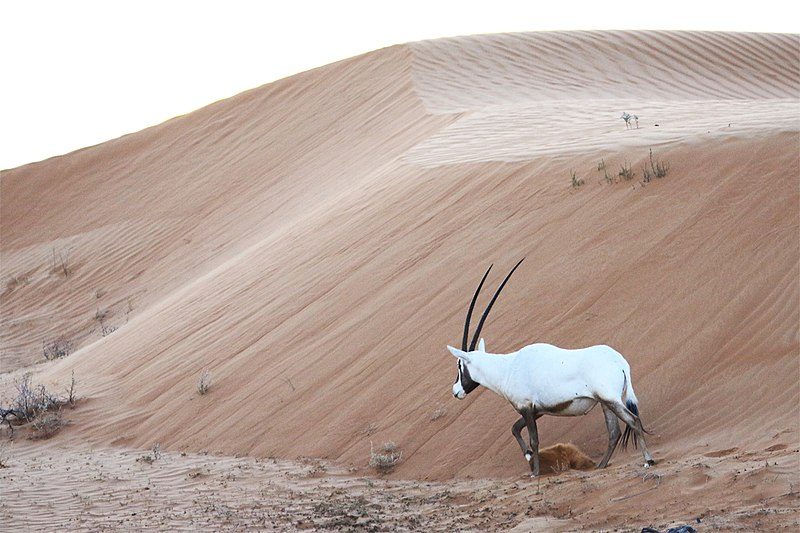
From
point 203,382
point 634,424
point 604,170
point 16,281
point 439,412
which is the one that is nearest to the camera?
point 634,424

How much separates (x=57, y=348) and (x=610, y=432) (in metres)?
12.0

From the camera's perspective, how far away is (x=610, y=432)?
24.3 feet

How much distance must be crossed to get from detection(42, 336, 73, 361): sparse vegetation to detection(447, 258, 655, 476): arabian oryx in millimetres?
10075

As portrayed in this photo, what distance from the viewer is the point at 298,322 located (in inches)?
451

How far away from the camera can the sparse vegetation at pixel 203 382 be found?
10.8 metres

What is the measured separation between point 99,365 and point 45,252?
10.7m

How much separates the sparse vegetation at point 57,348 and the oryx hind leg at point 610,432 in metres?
10.9

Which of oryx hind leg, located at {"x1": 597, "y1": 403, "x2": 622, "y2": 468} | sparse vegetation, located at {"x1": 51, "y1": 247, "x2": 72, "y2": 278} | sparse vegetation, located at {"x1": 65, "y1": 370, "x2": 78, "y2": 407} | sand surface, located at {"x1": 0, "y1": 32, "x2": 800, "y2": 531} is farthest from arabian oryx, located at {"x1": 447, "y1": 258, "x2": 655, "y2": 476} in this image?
sparse vegetation, located at {"x1": 51, "y1": 247, "x2": 72, "y2": 278}

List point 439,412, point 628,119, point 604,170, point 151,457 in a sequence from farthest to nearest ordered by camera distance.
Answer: point 628,119, point 604,170, point 151,457, point 439,412

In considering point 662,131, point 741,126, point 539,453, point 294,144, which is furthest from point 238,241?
point 539,453

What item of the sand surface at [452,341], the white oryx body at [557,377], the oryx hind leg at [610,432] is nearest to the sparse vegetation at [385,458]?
the sand surface at [452,341]

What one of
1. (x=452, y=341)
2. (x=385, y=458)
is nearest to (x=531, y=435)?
(x=385, y=458)

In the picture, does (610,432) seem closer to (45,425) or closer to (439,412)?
(439,412)

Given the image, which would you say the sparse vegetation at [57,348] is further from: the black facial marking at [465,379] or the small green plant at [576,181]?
the black facial marking at [465,379]
